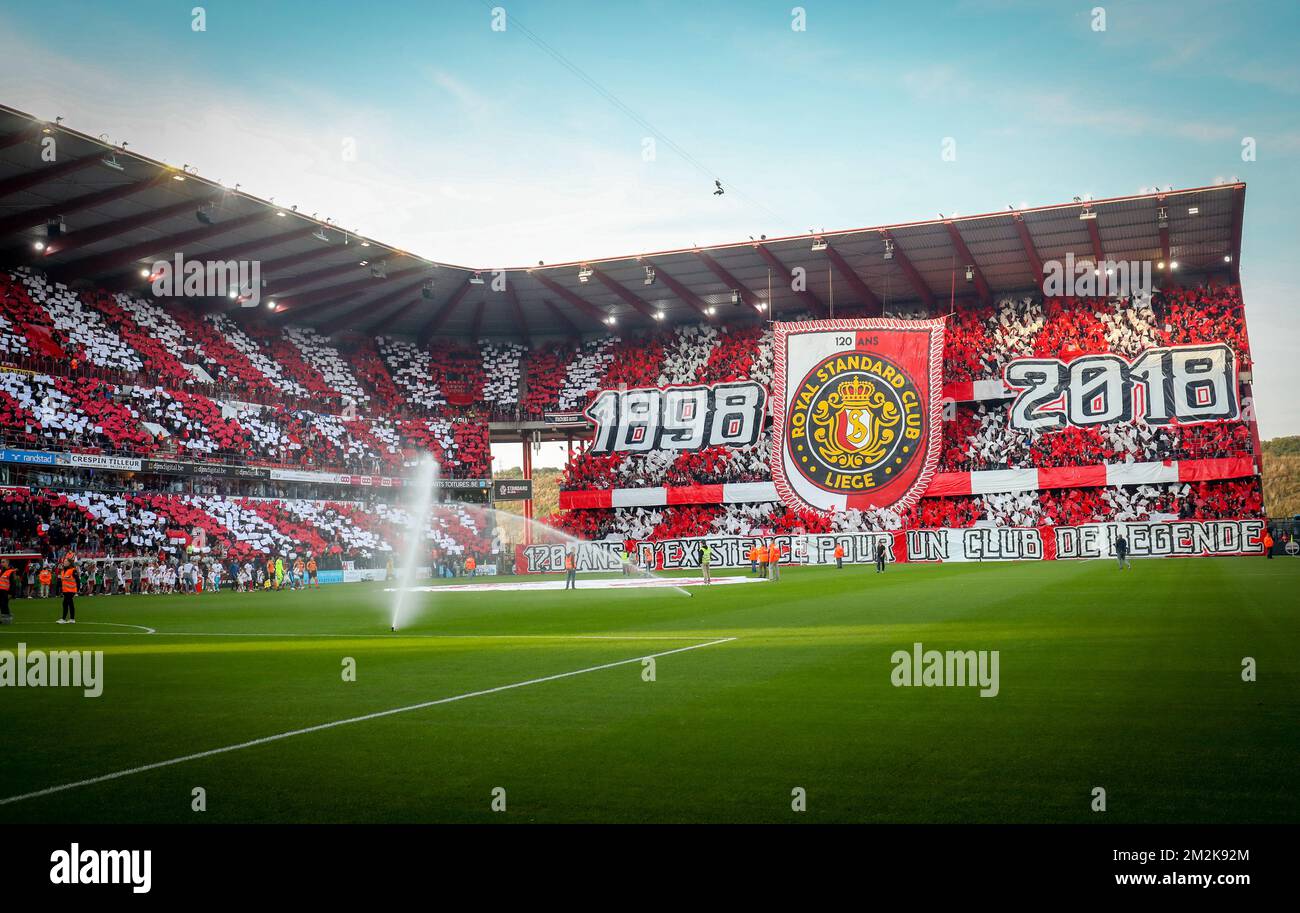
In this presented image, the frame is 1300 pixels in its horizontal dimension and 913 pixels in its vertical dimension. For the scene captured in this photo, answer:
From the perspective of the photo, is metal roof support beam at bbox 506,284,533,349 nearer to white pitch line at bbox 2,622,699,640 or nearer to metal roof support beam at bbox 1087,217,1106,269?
metal roof support beam at bbox 1087,217,1106,269

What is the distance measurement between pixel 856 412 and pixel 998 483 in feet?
28.5

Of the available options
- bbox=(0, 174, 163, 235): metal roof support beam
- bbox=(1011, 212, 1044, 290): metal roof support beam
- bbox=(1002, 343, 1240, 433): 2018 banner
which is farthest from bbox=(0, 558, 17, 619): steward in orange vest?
bbox=(1002, 343, 1240, 433): 2018 banner

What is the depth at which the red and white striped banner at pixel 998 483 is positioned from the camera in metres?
47.0

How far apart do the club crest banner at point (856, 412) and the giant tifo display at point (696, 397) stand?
12 cm

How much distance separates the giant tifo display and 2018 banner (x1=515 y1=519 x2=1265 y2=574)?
0.14 metres

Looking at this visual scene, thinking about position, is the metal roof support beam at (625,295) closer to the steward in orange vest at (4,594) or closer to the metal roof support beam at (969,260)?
the metal roof support beam at (969,260)

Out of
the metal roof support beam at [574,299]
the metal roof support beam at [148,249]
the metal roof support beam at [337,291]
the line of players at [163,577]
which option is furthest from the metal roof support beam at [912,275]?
the line of players at [163,577]

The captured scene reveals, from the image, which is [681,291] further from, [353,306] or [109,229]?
[109,229]

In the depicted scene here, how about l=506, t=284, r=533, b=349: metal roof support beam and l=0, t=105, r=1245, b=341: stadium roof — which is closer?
l=0, t=105, r=1245, b=341: stadium roof

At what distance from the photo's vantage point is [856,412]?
163 feet

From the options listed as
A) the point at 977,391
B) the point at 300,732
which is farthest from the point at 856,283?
the point at 300,732

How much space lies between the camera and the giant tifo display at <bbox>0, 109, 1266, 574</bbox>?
45031mm

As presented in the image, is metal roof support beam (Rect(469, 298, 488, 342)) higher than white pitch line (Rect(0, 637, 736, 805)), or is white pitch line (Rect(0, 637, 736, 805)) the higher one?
metal roof support beam (Rect(469, 298, 488, 342))
